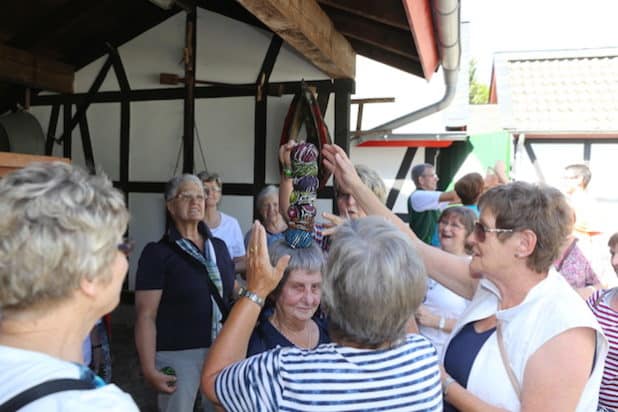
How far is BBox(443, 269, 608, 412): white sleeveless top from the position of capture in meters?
1.25

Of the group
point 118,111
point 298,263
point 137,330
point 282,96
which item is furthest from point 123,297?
point 298,263

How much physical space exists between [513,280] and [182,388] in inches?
66.5

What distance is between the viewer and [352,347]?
1042mm

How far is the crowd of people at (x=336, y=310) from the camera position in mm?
797

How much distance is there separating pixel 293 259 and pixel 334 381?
0.68 meters

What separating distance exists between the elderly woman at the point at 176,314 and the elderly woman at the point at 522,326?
4.29ft

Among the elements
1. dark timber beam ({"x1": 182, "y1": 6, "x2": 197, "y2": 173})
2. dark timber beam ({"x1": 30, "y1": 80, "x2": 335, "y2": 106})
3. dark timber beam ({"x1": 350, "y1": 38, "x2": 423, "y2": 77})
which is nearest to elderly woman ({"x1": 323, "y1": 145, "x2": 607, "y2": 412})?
dark timber beam ({"x1": 350, "y1": 38, "x2": 423, "y2": 77})

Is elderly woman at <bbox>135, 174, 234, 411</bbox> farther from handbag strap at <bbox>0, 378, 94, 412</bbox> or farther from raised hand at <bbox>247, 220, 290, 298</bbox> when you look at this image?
handbag strap at <bbox>0, 378, 94, 412</bbox>

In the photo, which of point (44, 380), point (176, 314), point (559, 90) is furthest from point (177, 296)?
point (559, 90)

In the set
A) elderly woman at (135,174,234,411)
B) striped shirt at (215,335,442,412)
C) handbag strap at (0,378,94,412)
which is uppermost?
handbag strap at (0,378,94,412)

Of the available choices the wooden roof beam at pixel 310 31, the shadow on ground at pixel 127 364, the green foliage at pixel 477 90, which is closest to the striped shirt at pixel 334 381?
the wooden roof beam at pixel 310 31

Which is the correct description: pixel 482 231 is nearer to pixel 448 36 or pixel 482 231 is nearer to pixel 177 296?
pixel 177 296

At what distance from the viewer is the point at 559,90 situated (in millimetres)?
9156

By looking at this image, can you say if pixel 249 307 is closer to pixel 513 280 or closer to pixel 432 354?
pixel 432 354
